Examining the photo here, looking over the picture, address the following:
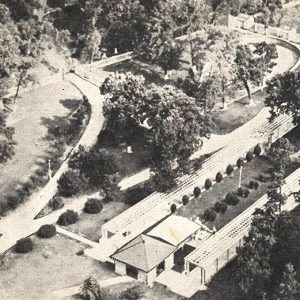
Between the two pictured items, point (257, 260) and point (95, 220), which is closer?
point (257, 260)

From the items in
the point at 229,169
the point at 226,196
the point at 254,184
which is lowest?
the point at 226,196

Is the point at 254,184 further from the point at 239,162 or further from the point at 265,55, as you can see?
the point at 265,55

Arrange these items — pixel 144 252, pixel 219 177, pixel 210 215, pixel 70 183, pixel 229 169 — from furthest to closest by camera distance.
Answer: pixel 229 169 < pixel 219 177 < pixel 70 183 < pixel 210 215 < pixel 144 252

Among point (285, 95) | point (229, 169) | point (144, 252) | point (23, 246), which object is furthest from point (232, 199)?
point (23, 246)

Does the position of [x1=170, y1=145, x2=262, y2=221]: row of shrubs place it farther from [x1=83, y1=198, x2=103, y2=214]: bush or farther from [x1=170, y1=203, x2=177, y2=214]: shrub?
[x1=83, y1=198, x2=103, y2=214]: bush

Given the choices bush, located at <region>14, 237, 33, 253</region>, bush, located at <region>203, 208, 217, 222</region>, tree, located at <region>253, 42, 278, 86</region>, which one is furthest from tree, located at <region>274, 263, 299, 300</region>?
tree, located at <region>253, 42, 278, 86</region>

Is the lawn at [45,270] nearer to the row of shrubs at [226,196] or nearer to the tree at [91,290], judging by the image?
the tree at [91,290]

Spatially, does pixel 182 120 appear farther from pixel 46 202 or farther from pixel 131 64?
pixel 131 64
